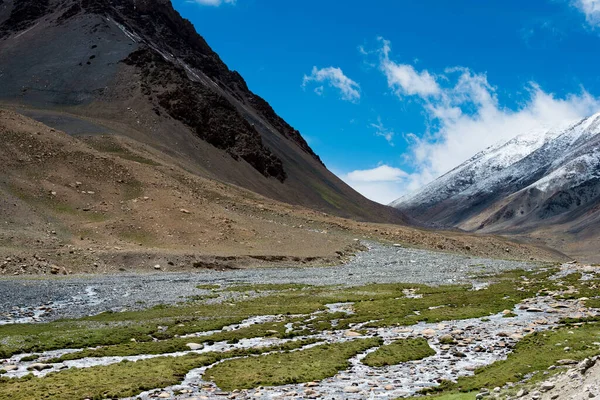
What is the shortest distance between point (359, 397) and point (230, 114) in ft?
584

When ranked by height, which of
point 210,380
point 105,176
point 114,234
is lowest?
point 210,380

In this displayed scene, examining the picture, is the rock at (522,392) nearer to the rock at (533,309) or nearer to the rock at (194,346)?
the rock at (194,346)

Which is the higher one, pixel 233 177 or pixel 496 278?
pixel 233 177

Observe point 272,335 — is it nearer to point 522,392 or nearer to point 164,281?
point 522,392

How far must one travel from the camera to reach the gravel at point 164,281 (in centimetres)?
4256

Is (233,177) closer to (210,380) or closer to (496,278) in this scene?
(496,278)

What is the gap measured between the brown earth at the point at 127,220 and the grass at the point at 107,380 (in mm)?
42787

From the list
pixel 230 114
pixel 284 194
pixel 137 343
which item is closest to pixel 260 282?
pixel 137 343

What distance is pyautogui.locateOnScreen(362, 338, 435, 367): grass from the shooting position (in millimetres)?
24844

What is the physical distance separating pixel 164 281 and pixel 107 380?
4045 cm

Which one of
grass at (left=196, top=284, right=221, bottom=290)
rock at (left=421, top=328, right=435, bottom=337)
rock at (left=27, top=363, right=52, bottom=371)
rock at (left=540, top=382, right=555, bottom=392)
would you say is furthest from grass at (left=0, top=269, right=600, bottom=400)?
grass at (left=196, top=284, right=221, bottom=290)

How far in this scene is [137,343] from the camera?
2994 centimetres

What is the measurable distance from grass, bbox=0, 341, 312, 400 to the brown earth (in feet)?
140


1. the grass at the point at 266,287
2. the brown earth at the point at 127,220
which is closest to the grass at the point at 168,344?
the grass at the point at 266,287
